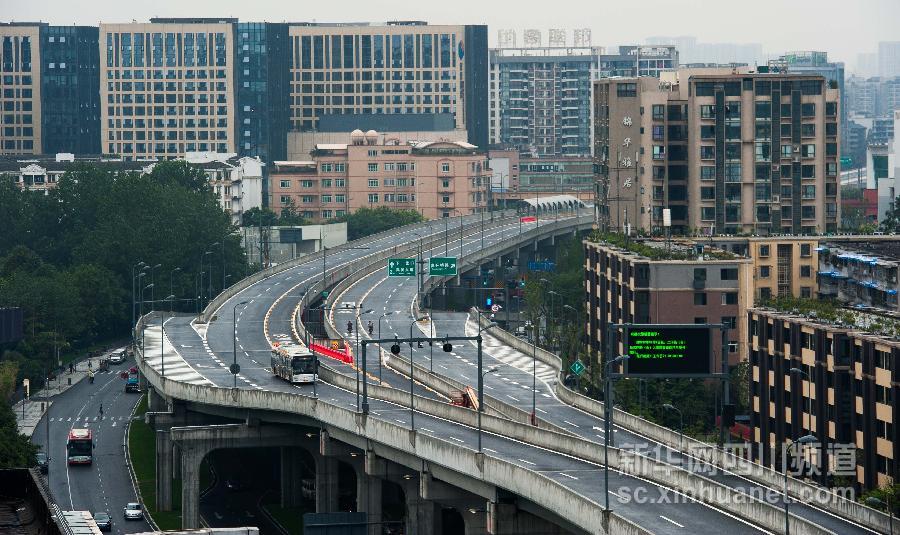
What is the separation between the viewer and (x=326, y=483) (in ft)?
444

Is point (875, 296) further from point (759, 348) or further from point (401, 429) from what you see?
point (401, 429)

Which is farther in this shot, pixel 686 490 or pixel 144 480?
pixel 144 480

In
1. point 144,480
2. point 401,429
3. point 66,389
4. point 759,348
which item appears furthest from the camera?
point 66,389

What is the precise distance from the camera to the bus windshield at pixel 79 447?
15225 cm

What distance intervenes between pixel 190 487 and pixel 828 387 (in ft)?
149

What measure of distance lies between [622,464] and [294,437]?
46.6 metres

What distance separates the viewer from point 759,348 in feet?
450

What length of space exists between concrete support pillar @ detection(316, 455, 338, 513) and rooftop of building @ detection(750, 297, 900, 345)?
32.7 m

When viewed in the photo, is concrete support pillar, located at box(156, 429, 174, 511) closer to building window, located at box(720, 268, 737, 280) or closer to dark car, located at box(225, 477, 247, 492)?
dark car, located at box(225, 477, 247, 492)

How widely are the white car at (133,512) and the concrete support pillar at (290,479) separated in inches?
537

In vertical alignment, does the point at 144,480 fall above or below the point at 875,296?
below

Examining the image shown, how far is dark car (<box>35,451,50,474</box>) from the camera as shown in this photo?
143650 millimetres

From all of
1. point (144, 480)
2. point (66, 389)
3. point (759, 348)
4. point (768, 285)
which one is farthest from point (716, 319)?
point (66, 389)

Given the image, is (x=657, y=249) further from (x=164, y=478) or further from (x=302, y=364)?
(x=164, y=478)
